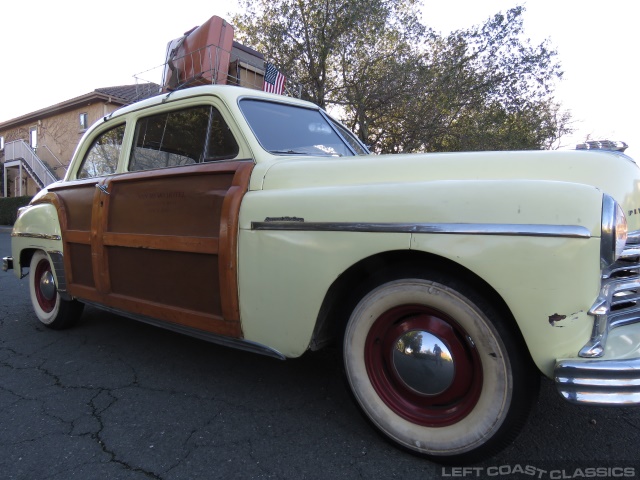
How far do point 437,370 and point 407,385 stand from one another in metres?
0.17

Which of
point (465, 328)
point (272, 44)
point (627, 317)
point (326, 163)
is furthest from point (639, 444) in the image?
point (272, 44)

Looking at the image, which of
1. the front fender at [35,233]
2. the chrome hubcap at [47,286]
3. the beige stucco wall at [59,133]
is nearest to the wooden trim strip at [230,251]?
the front fender at [35,233]

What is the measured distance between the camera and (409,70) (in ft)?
41.5

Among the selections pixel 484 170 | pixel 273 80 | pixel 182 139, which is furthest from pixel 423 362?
pixel 273 80

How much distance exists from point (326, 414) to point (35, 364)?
7.50 feet

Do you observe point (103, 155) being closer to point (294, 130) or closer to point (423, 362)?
point (294, 130)

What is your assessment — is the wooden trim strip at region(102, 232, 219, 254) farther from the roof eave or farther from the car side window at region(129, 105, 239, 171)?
the roof eave

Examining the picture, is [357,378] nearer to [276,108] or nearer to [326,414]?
[326,414]

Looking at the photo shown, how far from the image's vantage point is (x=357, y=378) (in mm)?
1989

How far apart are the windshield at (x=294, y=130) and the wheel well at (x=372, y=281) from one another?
3.22ft

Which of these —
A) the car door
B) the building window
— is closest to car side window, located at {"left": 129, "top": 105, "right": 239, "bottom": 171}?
the car door

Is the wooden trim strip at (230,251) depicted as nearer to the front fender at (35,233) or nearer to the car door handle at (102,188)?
the car door handle at (102,188)

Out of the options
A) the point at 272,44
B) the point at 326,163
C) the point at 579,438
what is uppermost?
the point at 272,44

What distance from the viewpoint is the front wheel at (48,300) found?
381 cm
